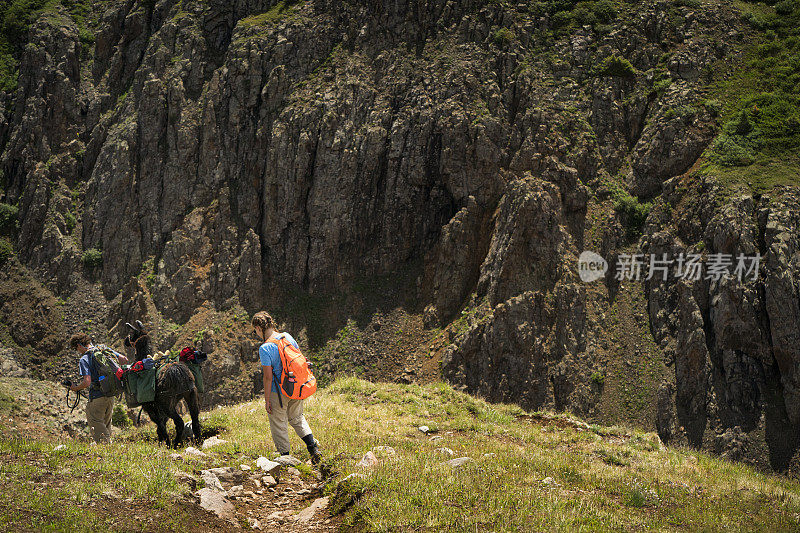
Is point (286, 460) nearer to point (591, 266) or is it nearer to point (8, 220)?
point (591, 266)

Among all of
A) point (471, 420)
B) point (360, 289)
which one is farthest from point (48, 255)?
point (471, 420)

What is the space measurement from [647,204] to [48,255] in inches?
1662

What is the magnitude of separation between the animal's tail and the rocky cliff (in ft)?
72.1

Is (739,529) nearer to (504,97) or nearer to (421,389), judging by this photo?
(421,389)

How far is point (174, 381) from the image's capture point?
10.4 meters

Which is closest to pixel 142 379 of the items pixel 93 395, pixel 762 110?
pixel 93 395

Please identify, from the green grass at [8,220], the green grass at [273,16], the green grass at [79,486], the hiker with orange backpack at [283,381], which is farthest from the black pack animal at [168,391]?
the green grass at [8,220]

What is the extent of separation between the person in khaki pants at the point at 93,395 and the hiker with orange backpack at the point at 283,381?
4700mm

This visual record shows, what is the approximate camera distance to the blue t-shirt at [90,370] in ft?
36.2

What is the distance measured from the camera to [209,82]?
134 feet

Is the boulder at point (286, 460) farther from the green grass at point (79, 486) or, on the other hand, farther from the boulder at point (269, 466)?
the green grass at point (79, 486)

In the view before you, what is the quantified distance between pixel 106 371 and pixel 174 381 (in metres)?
1.92

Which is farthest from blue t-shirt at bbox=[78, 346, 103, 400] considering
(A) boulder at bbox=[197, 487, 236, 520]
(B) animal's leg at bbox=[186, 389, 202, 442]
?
(A) boulder at bbox=[197, 487, 236, 520]

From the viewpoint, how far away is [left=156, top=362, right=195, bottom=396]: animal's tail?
10.4m
